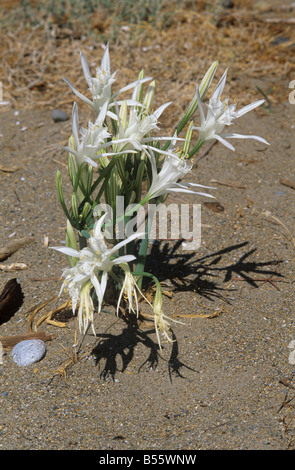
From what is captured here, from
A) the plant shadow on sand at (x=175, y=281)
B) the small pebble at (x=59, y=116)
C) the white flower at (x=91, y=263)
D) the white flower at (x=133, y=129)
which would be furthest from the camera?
the small pebble at (x=59, y=116)

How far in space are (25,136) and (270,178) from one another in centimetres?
160

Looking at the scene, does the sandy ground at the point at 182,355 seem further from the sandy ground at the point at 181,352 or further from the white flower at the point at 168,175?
the white flower at the point at 168,175

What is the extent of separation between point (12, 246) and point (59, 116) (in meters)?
1.25

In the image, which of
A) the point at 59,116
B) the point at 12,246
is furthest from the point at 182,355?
the point at 59,116

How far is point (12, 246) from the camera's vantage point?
8.08 feet

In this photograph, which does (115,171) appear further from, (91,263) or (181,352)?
(181,352)

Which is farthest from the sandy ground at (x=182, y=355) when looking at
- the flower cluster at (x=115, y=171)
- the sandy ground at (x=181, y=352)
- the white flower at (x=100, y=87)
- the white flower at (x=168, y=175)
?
the white flower at (x=100, y=87)

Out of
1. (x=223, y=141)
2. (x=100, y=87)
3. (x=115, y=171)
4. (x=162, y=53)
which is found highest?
(x=100, y=87)

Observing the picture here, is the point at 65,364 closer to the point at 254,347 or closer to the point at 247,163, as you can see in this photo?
the point at 254,347

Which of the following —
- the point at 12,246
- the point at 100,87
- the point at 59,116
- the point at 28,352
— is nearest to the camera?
the point at 100,87

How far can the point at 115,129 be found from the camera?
1824 mm

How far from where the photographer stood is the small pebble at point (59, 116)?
3.38 metres
